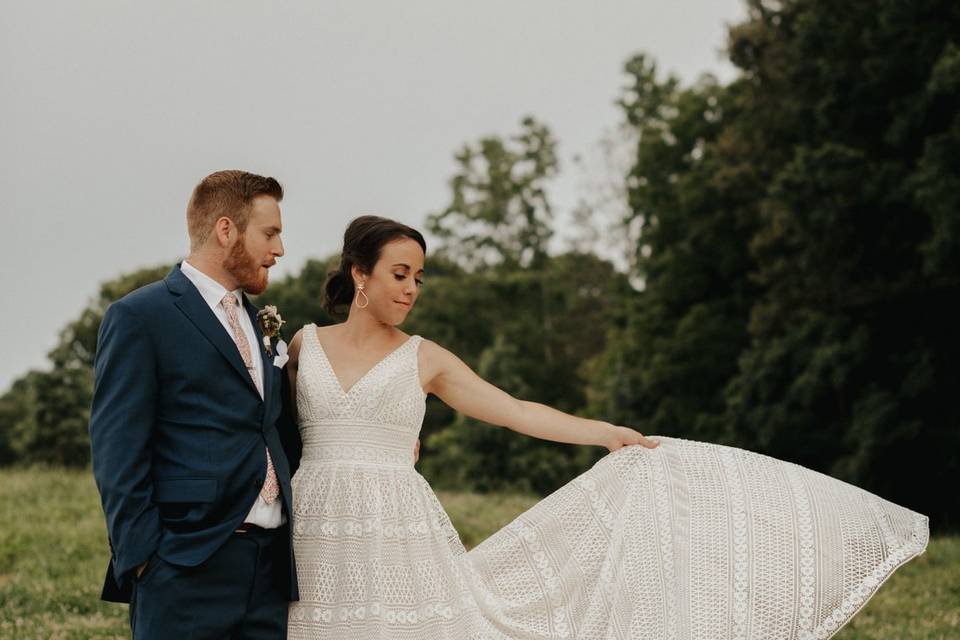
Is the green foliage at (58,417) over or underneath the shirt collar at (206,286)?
underneath

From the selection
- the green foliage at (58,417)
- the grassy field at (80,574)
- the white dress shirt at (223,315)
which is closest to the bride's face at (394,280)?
the white dress shirt at (223,315)

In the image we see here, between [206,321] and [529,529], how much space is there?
1864 mm

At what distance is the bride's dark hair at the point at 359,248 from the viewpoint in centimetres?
505

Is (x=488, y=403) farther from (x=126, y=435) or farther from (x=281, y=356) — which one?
(x=126, y=435)

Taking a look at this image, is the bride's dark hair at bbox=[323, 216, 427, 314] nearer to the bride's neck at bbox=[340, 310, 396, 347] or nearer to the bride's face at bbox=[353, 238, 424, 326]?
the bride's face at bbox=[353, 238, 424, 326]

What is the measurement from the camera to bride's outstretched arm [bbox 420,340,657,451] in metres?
5.14

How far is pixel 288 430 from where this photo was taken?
4863 mm

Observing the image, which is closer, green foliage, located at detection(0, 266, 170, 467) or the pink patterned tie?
the pink patterned tie

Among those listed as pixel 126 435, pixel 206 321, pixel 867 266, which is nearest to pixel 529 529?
pixel 206 321

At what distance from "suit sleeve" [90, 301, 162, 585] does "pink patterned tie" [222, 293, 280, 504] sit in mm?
365

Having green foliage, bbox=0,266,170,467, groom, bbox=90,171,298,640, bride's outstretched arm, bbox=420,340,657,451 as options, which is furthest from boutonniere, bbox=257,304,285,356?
green foliage, bbox=0,266,170,467

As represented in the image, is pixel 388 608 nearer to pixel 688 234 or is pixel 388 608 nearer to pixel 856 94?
pixel 856 94

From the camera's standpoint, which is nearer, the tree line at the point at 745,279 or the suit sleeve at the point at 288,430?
the suit sleeve at the point at 288,430

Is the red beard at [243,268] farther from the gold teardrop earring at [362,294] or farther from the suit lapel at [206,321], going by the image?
the gold teardrop earring at [362,294]
